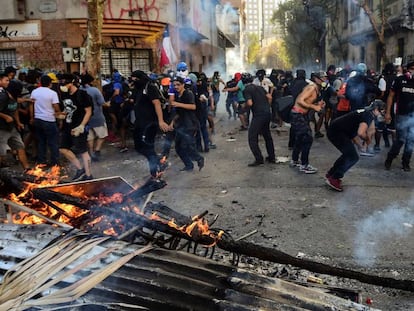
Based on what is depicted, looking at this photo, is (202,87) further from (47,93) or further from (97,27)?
(47,93)

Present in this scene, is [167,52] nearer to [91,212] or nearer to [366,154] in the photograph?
[366,154]

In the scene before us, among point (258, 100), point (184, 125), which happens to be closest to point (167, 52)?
point (258, 100)

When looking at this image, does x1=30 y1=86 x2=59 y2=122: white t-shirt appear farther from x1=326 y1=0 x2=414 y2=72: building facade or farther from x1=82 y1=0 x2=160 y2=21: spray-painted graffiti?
x1=326 y1=0 x2=414 y2=72: building facade

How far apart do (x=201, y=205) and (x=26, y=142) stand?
15.5ft

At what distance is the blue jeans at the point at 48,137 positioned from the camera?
7746mm

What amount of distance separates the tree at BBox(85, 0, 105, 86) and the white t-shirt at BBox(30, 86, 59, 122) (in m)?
3.32

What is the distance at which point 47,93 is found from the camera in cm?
754

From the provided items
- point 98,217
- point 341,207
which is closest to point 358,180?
point 341,207

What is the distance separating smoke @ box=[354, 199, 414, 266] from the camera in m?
4.35

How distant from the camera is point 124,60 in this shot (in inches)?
714

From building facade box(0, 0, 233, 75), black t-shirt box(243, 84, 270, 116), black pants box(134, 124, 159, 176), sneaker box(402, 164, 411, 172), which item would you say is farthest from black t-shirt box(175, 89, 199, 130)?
building facade box(0, 0, 233, 75)

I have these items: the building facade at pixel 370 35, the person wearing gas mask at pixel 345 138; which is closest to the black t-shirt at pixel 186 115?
the person wearing gas mask at pixel 345 138

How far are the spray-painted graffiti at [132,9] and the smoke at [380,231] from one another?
45.3 feet

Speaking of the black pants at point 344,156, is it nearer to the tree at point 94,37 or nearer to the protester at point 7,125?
the protester at point 7,125
